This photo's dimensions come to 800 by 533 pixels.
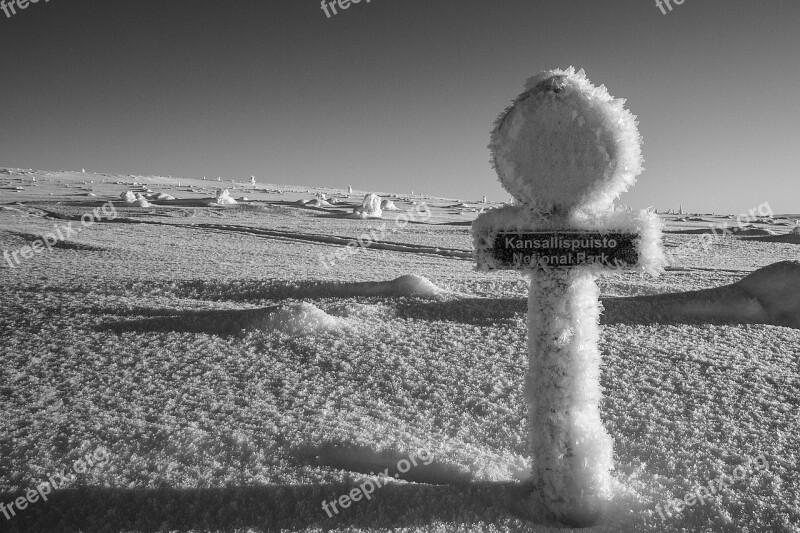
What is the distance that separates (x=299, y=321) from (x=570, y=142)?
3.05 metres

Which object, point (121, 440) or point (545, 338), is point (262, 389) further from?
point (545, 338)

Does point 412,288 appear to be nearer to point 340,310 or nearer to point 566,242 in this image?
point 340,310

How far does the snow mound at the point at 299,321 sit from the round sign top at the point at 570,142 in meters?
2.79

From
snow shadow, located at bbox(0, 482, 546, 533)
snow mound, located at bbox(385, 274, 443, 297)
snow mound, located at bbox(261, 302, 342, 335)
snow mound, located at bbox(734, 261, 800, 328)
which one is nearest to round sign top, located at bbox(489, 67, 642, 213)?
snow shadow, located at bbox(0, 482, 546, 533)

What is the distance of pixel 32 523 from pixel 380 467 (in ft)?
4.71

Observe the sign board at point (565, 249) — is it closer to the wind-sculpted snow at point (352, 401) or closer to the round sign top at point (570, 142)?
the round sign top at point (570, 142)

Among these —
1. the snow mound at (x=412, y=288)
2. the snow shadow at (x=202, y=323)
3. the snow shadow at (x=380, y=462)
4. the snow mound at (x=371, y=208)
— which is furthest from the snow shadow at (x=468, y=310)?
the snow mound at (x=371, y=208)

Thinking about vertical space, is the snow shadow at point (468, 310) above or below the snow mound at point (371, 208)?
below

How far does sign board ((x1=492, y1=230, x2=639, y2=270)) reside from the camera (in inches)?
65.5

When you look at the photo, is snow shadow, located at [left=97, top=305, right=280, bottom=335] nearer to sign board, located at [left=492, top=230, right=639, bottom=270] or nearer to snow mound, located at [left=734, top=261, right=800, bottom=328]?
sign board, located at [left=492, top=230, right=639, bottom=270]

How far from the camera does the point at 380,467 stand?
2223 mm

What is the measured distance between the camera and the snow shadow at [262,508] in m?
1.76

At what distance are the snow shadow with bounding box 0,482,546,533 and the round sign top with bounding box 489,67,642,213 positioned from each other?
130 cm

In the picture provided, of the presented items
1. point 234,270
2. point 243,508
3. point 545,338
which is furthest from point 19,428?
point 234,270
